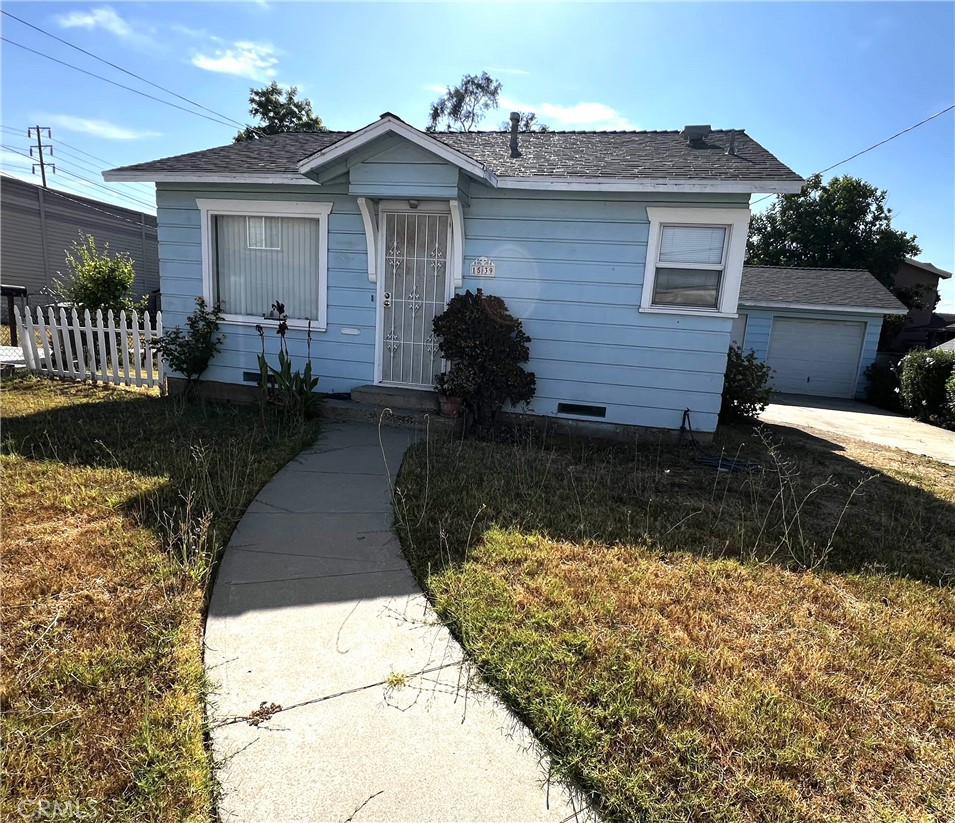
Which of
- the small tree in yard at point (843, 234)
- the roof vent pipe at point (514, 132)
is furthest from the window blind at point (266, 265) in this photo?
the small tree in yard at point (843, 234)

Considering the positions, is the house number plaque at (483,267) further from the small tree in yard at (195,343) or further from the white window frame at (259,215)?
the small tree in yard at (195,343)

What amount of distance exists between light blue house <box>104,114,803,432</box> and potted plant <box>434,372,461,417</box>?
64 centimetres

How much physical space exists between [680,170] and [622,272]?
48.3 inches

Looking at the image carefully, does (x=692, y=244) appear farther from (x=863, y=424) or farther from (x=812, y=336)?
(x=812, y=336)

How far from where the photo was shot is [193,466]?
14.2 feet

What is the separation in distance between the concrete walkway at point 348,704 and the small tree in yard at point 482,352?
280 centimetres

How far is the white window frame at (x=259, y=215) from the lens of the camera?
6.60 metres

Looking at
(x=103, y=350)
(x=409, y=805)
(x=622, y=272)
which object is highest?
(x=622, y=272)

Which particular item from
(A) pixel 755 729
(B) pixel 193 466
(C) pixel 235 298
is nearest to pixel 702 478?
(A) pixel 755 729

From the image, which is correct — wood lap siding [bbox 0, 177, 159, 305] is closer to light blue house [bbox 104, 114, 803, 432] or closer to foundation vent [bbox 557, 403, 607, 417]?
light blue house [bbox 104, 114, 803, 432]

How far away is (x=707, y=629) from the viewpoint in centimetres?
259

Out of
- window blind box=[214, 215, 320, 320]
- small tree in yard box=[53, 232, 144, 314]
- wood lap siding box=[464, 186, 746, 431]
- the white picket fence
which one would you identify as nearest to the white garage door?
wood lap siding box=[464, 186, 746, 431]

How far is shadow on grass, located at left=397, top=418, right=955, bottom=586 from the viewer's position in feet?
11.5

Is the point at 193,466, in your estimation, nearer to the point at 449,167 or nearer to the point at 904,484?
the point at 449,167
